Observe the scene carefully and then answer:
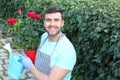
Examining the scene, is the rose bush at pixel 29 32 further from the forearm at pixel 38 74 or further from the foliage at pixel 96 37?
the forearm at pixel 38 74

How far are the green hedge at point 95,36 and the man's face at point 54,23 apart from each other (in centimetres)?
137

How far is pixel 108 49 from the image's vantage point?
4.61m

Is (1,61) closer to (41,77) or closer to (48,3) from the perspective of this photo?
(48,3)

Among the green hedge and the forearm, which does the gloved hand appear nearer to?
the forearm

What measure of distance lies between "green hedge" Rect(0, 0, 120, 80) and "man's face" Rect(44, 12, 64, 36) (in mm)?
1369

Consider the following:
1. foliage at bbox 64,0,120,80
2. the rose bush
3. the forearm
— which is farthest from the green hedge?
the forearm

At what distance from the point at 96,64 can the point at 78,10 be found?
1086mm

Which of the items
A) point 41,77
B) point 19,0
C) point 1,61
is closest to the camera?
point 41,77

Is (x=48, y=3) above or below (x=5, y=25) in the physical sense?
above

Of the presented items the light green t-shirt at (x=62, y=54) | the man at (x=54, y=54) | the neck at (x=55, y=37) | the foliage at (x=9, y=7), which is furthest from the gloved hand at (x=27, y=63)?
the foliage at (x=9, y=7)

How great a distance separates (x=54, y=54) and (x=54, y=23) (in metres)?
0.29

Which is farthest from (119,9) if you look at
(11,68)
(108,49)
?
(11,68)

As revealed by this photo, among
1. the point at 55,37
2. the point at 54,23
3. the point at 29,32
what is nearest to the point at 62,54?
Result: the point at 55,37

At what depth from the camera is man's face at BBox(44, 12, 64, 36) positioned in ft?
10.4
